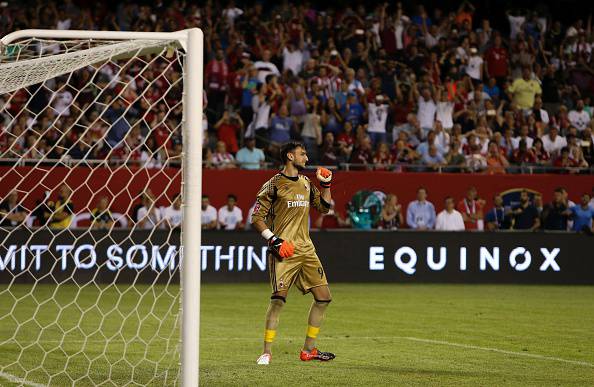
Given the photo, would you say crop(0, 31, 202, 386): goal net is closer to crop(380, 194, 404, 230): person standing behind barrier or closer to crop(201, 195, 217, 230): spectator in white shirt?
crop(201, 195, 217, 230): spectator in white shirt

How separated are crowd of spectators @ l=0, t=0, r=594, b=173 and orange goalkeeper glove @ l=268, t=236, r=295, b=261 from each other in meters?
9.41

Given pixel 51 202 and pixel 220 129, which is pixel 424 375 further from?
pixel 220 129

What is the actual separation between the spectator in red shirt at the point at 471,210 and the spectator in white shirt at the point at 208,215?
4857 millimetres

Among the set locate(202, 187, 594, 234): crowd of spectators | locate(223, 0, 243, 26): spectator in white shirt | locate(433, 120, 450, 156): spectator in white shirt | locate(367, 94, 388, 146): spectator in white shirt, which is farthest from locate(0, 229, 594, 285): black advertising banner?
locate(223, 0, 243, 26): spectator in white shirt

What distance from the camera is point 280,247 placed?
9656mm

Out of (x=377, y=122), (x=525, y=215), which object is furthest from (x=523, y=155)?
(x=377, y=122)

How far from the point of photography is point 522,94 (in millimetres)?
24094

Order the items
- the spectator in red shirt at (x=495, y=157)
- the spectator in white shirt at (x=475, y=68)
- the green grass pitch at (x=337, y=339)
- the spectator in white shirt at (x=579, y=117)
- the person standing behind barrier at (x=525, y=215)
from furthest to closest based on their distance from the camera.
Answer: the spectator in white shirt at (x=475, y=68), the spectator in white shirt at (x=579, y=117), the spectator in red shirt at (x=495, y=157), the person standing behind barrier at (x=525, y=215), the green grass pitch at (x=337, y=339)

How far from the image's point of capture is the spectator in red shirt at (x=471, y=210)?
20594 millimetres

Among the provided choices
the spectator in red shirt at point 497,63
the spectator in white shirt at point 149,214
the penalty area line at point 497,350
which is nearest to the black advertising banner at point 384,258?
the spectator in white shirt at point 149,214

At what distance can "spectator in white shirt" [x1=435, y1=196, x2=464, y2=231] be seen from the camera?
20266 mm

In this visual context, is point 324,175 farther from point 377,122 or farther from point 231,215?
point 377,122

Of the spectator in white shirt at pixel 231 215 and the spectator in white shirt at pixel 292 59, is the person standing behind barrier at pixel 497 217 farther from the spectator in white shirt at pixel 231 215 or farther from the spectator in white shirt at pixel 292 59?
the spectator in white shirt at pixel 292 59

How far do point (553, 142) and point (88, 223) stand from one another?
10006 millimetres
